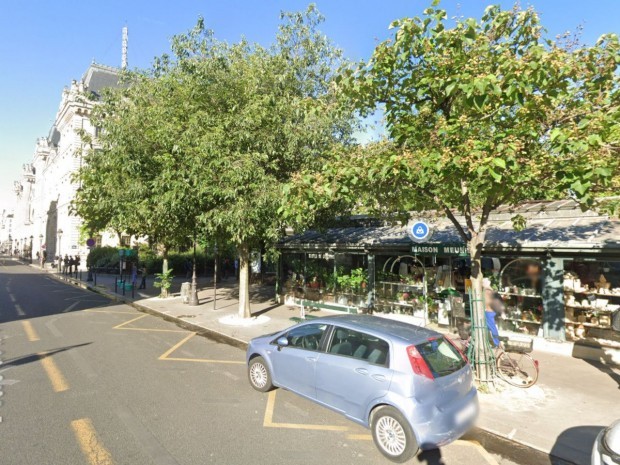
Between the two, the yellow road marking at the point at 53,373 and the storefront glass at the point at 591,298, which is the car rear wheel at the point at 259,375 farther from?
the storefront glass at the point at 591,298

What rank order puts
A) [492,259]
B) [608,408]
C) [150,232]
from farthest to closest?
1. [150,232]
2. [492,259]
3. [608,408]

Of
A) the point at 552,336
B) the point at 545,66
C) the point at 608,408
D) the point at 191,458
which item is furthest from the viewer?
the point at 552,336

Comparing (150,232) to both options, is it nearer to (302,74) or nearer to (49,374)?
(302,74)

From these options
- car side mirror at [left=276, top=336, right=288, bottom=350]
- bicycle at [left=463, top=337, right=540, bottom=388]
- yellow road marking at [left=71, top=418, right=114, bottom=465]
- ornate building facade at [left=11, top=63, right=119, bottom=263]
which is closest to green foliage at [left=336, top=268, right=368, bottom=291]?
bicycle at [left=463, top=337, right=540, bottom=388]

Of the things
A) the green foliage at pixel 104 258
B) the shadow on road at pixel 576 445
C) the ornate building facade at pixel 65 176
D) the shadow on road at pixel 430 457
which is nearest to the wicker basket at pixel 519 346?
the shadow on road at pixel 576 445

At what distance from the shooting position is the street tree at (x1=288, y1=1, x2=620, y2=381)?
5648mm

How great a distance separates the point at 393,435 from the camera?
4.66 metres

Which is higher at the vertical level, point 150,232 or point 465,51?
point 465,51

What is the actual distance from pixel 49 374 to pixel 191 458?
4.63 m

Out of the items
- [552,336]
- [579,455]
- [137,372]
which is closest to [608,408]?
[579,455]

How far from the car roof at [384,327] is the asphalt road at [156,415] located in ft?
4.70

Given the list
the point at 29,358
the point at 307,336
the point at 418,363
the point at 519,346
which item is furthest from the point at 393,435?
the point at 29,358

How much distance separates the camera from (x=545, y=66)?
5742mm

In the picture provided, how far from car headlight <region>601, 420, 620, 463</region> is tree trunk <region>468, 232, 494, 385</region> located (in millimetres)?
3278
